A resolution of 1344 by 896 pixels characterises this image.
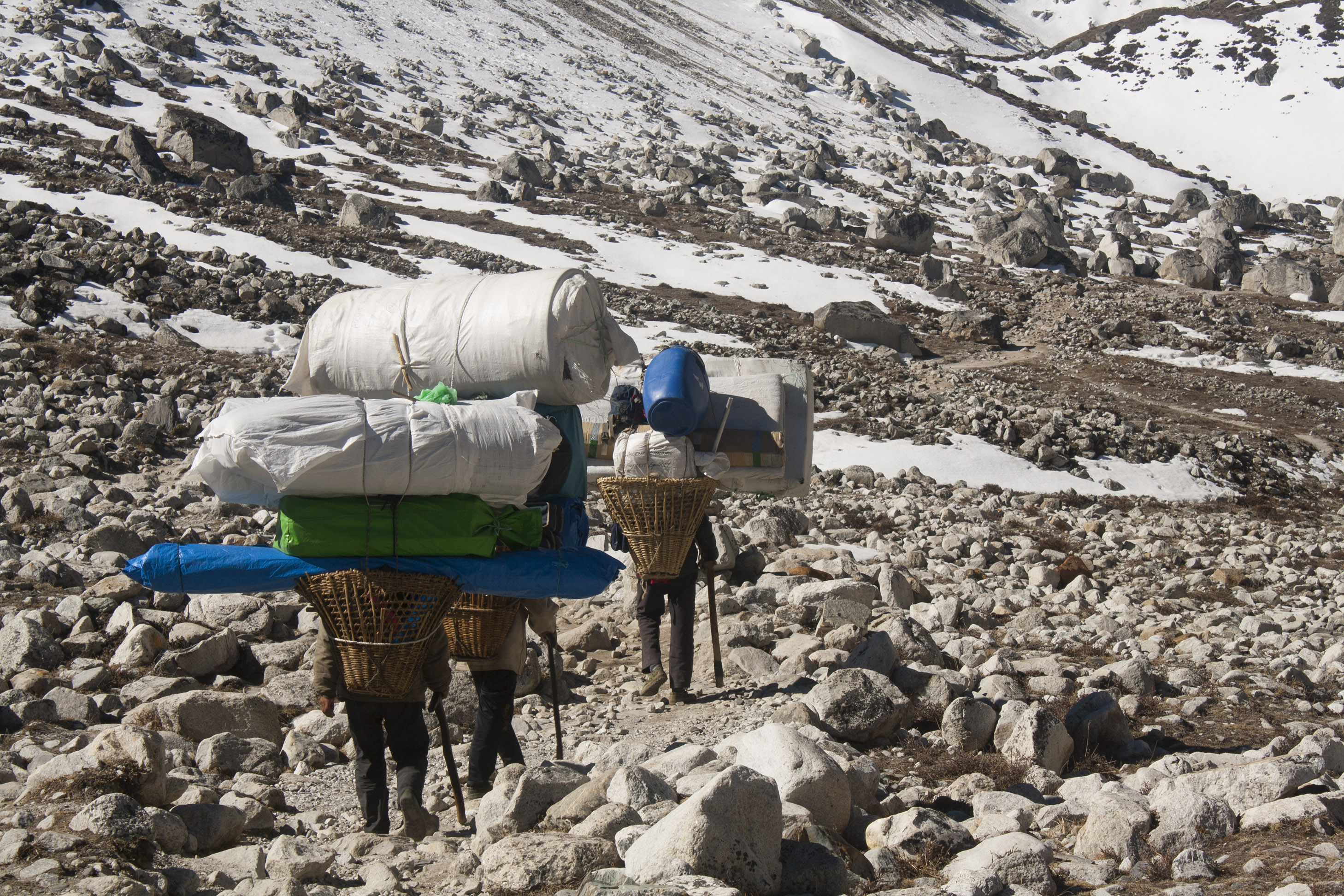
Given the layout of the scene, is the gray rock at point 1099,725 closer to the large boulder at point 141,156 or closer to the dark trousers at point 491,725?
the dark trousers at point 491,725

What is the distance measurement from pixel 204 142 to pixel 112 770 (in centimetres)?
2712

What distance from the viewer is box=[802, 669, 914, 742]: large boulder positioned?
177 inches

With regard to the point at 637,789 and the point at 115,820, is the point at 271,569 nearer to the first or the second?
the point at 115,820

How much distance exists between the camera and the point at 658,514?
4.98 meters

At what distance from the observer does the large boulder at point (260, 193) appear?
2330 centimetres

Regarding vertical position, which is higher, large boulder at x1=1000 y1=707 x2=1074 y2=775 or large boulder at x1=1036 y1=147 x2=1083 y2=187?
large boulder at x1=1036 y1=147 x2=1083 y2=187

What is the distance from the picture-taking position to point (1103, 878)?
116 inches

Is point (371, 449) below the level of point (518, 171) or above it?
below

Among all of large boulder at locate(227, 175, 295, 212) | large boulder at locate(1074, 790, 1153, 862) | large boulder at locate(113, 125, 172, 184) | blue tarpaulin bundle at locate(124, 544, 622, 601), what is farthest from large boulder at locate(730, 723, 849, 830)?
large boulder at locate(113, 125, 172, 184)

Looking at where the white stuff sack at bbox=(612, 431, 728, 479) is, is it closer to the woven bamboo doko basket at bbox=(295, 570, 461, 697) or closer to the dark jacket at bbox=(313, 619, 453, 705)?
the dark jacket at bbox=(313, 619, 453, 705)

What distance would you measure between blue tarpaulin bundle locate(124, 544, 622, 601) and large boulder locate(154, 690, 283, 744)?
1280 millimetres

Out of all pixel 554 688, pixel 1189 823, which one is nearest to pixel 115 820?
pixel 554 688

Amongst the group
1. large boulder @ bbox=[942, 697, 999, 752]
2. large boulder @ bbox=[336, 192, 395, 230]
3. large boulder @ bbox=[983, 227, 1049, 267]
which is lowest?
large boulder @ bbox=[942, 697, 999, 752]

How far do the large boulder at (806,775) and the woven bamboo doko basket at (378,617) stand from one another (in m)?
1.18
